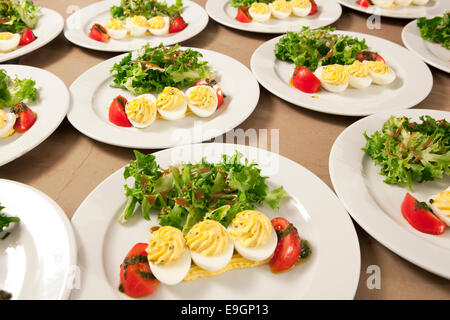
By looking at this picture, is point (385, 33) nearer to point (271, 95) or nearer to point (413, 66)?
point (413, 66)

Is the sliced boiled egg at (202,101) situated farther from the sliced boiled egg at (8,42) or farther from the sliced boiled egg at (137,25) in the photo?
the sliced boiled egg at (8,42)

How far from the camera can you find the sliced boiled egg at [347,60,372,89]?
2648mm

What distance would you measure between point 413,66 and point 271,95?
4.08 ft

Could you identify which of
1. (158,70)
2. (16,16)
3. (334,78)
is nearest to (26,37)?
(16,16)

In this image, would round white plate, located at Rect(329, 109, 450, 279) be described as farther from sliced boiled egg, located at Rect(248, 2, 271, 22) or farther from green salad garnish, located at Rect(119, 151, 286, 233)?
sliced boiled egg, located at Rect(248, 2, 271, 22)

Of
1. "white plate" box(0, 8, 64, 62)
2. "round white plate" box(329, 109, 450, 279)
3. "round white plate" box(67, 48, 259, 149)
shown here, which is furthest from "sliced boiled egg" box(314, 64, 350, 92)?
"white plate" box(0, 8, 64, 62)

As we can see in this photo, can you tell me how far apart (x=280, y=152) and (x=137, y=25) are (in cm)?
195

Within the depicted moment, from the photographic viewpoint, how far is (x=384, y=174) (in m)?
2.03

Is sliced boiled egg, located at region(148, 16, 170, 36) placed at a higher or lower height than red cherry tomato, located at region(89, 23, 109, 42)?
higher

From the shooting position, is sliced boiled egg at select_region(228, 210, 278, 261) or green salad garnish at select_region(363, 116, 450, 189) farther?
green salad garnish at select_region(363, 116, 450, 189)

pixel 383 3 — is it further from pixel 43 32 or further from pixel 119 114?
pixel 43 32

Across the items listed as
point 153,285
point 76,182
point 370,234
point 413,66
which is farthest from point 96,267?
point 413,66

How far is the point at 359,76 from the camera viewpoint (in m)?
2.65

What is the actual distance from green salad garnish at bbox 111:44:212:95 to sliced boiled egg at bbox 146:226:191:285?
4.70ft
